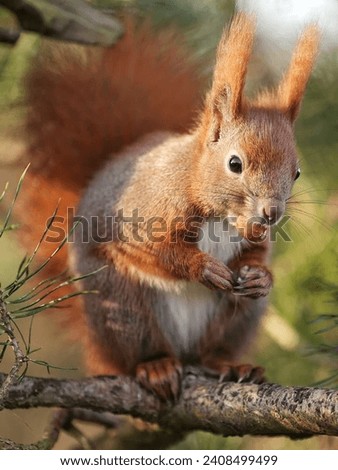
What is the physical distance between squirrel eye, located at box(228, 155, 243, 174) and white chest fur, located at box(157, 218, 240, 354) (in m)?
0.21

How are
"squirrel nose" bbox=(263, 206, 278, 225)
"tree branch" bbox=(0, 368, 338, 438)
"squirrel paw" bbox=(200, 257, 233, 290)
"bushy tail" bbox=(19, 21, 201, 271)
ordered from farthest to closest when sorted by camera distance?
"bushy tail" bbox=(19, 21, 201, 271) < "squirrel paw" bbox=(200, 257, 233, 290) < "squirrel nose" bbox=(263, 206, 278, 225) < "tree branch" bbox=(0, 368, 338, 438)

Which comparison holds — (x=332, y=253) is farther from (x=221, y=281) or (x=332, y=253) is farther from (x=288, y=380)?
(x=288, y=380)

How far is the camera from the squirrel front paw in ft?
5.54

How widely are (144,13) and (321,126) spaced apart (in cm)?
49

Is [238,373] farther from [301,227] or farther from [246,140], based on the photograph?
[246,140]

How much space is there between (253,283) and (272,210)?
28 cm

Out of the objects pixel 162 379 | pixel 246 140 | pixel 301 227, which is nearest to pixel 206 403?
pixel 162 379

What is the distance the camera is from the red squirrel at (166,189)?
1626 mm

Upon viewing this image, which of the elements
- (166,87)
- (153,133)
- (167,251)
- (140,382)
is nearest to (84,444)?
(140,382)

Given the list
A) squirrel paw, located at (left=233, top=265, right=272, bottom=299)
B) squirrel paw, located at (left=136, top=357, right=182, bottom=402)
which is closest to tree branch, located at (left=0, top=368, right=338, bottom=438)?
squirrel paw, located at (left=136, top=357, right=182, bottom=402)

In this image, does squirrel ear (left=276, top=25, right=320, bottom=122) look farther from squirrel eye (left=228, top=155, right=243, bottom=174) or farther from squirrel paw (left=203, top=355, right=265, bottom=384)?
squirrel paw (left=203, top=355, right=265, bottom=384)

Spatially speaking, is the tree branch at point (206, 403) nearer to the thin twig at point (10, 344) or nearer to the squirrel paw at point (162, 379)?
the squirrel paw at point (162, 379)

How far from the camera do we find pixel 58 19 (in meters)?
1.67

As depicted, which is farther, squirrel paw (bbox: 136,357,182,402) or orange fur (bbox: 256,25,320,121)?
squirrel paw (bbox: 136,357,182,402)
